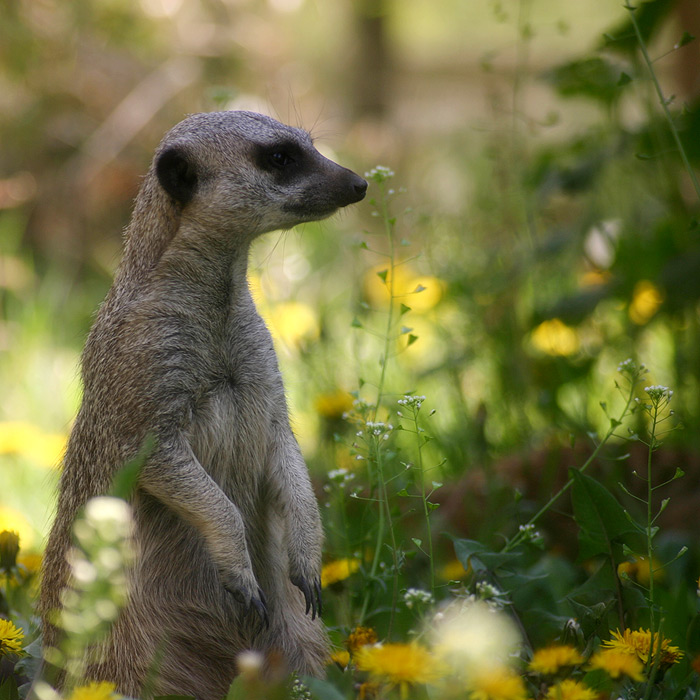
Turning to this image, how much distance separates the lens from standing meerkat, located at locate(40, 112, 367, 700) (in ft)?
7.78

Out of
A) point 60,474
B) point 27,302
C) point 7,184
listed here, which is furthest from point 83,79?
point 60,474

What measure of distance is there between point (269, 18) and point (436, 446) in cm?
568

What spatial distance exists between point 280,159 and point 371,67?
6.99 m

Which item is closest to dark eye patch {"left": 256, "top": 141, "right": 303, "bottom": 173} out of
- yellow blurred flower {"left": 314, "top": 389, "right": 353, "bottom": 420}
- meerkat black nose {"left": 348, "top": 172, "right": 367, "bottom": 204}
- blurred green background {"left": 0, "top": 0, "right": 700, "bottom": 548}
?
meerkat black nose {"left": 348, "top": 172, "right": 367, "bottom": 204}

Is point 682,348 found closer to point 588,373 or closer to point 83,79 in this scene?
point 588,373

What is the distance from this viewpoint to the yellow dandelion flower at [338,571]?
2.57m

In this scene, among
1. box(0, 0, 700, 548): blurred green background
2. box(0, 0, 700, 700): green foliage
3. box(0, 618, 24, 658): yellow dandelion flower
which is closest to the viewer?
box(0, 618, 24, 658): yellow dandelion flower

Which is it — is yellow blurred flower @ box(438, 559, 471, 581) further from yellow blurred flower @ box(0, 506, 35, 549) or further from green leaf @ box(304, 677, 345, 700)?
yellow blurred flower @ box(0, 506, 35, 549)

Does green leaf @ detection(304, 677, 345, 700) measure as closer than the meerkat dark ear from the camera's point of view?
Yes

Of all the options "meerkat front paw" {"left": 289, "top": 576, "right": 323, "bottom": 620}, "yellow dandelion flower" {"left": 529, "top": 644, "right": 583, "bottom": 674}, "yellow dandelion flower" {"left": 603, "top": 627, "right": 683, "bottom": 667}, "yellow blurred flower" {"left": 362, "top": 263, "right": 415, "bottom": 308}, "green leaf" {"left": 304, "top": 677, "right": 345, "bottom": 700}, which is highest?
"yellow blurred flower" {"left": 362, "top": 263, "right": 415, "bottom": 308}

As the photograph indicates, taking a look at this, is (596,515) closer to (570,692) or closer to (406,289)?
(570,692)

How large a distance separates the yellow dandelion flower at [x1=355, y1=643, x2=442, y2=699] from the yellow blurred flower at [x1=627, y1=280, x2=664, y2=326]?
2.25 metres

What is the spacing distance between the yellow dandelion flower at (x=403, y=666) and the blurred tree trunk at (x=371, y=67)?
8.11 metres

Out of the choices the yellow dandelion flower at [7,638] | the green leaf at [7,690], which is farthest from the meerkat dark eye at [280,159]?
the green leaf at [7,690]
